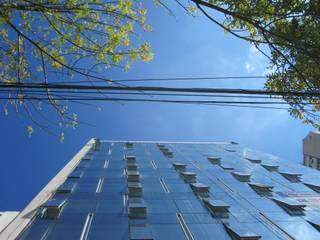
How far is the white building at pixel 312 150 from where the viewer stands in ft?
192

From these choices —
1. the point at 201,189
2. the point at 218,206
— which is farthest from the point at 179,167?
the point at 218,206

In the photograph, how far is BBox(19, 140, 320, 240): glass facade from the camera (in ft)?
58.7

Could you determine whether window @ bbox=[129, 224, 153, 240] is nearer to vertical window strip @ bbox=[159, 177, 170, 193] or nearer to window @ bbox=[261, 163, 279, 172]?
vertical window strip @ bbox=[159, 177, 170, 193]

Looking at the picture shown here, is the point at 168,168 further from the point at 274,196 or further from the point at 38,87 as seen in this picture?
the point at 38,87

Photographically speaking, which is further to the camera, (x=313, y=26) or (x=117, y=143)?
(x=117, y=143)

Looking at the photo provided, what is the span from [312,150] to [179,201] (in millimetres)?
42415

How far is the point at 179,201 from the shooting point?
22.4 meters

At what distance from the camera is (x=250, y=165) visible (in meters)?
35.0

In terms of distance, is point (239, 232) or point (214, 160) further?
point (214, 160)

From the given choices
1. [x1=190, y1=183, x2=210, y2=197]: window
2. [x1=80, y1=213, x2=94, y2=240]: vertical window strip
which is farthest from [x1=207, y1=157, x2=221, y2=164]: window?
[x1=80, y1=213, x2=94, y2=240]: vertical window strip

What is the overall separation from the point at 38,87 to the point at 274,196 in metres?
18.4

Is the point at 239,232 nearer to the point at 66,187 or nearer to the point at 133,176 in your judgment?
the point at 133,176

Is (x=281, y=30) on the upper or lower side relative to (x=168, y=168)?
A: upper

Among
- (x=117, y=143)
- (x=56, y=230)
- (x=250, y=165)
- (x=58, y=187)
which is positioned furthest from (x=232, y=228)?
(x=117, y=143)
